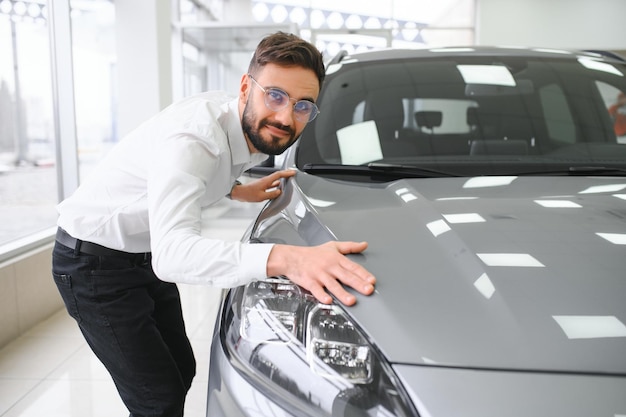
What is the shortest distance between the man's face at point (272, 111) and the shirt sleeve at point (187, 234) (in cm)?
17

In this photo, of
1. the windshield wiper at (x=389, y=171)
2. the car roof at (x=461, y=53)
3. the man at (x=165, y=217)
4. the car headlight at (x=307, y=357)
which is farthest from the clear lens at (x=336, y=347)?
the car roof at (x=461, y=53)

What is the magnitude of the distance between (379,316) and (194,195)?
42 cm

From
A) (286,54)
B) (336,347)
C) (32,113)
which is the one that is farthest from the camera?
(32,113)

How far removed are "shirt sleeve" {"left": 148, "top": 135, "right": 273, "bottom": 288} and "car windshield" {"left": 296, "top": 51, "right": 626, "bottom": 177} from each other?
1.67ft

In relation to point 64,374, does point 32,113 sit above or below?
above

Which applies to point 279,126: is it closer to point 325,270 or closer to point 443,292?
point 325,270

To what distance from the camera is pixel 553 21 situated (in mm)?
9742

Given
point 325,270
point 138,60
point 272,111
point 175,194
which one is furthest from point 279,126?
point 138,60

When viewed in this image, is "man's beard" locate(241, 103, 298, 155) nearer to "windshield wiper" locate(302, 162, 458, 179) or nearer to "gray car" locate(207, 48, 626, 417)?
"gray car" locate(207, 48, 626, 417)

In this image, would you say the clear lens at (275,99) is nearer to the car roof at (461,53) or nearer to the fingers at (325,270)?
the fingers at (325,270)

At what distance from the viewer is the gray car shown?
0.76 metres

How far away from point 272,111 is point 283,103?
31 millimetres

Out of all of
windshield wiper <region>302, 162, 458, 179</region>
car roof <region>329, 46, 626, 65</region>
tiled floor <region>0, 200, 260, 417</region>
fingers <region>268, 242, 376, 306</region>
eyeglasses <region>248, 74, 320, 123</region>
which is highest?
car roof <region>329, 46, 626, 65</region>

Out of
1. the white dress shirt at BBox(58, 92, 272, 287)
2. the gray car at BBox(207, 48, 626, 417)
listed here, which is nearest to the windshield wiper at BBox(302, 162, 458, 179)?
the gray car at BBox(207, 48, 626, 417)
